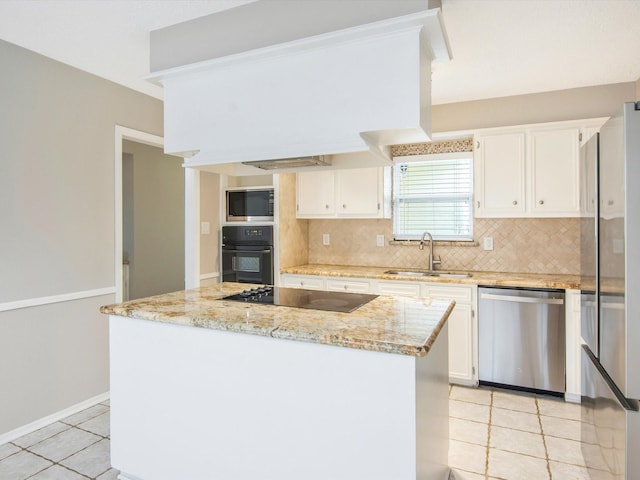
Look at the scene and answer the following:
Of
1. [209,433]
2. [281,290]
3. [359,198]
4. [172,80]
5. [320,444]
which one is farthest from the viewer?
[359,198]

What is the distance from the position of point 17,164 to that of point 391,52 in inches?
97.9

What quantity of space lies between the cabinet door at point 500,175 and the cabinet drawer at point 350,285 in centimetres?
120

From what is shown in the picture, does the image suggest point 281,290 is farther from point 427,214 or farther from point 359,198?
point 427,214

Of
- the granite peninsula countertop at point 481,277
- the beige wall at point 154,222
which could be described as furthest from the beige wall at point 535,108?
the beige wall at point 154,222

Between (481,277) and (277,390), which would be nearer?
(277,390)

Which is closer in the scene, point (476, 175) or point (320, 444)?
point (320, 444)

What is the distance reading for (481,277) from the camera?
3.41 m

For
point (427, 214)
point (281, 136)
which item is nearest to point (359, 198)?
point (427, 214)

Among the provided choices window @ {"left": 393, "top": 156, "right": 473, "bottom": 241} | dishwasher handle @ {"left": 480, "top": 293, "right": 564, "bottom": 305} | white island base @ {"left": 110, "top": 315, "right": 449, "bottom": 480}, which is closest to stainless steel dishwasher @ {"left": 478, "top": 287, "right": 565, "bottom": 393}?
dishwasher handle @ {"left": 480, "top": 293, "right": 564, "bottom": 305}

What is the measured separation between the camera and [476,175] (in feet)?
11.6

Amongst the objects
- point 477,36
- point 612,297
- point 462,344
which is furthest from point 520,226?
point 612,297

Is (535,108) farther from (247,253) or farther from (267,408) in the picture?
(267,408)

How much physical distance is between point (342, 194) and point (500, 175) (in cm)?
149

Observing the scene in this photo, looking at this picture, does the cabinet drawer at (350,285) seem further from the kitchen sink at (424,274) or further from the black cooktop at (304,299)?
the black cooktop at (304,299)
